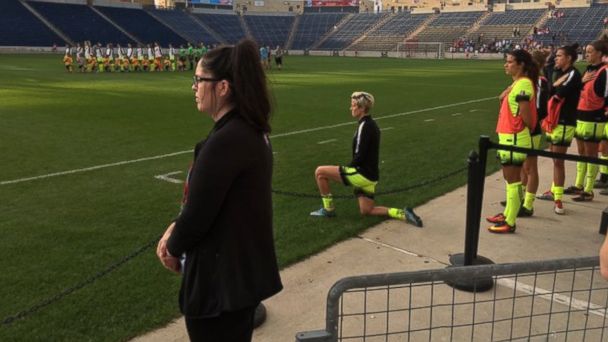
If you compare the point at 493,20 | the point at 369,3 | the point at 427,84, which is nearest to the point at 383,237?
the point at 427,84

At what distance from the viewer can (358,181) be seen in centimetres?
608

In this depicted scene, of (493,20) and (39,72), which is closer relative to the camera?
(39,72)

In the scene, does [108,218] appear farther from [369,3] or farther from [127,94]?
[369,3]

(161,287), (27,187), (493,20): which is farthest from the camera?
(493,20)

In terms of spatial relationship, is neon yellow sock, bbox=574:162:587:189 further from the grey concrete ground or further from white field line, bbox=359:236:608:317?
white field line, bbox=359:236:608:317

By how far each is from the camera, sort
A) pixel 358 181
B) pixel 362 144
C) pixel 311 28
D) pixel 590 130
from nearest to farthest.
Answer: pixel 362 144 → pixel 358 181 → pixel 590 130 → pixel 311 28

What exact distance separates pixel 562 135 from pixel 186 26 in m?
71.6

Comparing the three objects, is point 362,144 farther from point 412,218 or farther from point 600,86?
point 600,86

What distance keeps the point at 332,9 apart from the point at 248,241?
11900 centimetres

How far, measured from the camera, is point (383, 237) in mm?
5652

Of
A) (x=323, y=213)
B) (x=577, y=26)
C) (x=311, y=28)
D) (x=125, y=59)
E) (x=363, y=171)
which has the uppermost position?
(x=311, y=28)

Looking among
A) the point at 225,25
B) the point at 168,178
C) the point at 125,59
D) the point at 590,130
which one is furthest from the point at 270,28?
the point at 590,130

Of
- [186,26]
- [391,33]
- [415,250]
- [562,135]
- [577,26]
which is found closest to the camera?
[415,250]

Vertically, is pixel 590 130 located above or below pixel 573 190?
above
